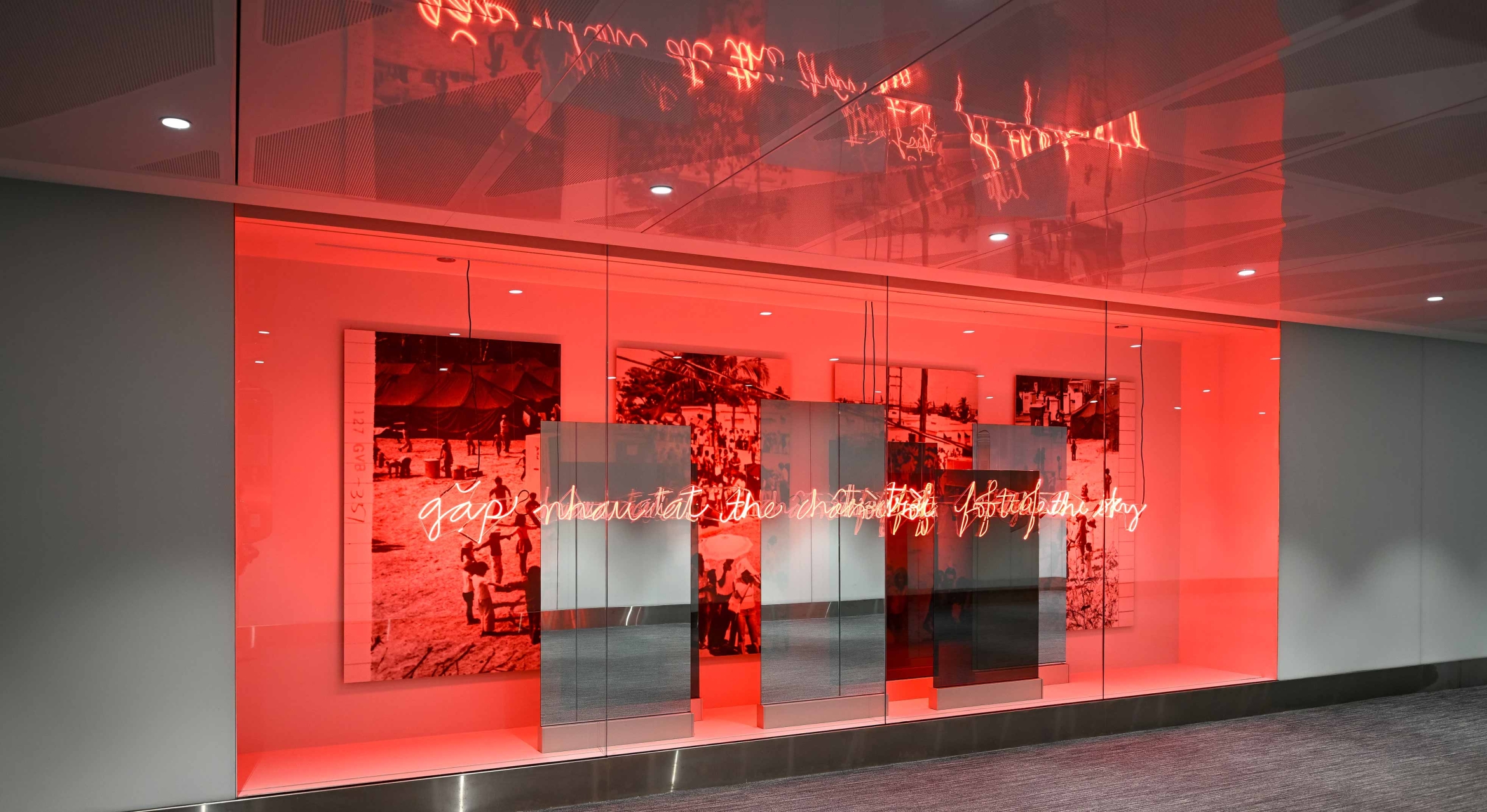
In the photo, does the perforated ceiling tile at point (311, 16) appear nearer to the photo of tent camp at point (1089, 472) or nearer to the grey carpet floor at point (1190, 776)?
the grey carpet floor at point (1190, 776)

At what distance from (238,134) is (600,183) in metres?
1.50

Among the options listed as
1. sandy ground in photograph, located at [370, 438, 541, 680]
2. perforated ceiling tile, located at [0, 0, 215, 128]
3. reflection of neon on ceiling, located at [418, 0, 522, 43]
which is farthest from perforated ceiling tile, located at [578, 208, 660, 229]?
perforated ceiling tile, located at [0, 0, 215, 128]

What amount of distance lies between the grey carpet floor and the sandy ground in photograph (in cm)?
112

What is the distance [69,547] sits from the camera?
14.6ft

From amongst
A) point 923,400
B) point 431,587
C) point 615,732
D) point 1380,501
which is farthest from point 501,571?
point 1380,501

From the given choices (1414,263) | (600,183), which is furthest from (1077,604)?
(600,183)

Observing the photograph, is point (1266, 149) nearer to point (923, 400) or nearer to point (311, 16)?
point (923, 400)

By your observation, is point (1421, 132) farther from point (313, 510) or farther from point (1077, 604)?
point (313, 510)

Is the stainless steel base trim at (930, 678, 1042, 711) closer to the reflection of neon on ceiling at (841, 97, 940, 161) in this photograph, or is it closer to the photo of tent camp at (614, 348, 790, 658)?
the photo of tent camp at (614, 348, 790, 658)

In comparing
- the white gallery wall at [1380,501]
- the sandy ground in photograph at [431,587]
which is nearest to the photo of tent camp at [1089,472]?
the white gallery wall at [1380,501]

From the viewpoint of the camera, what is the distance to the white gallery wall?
8.05 metres

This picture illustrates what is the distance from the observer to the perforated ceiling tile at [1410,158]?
3.56m

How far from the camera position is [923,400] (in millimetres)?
6629

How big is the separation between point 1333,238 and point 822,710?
4138mm
